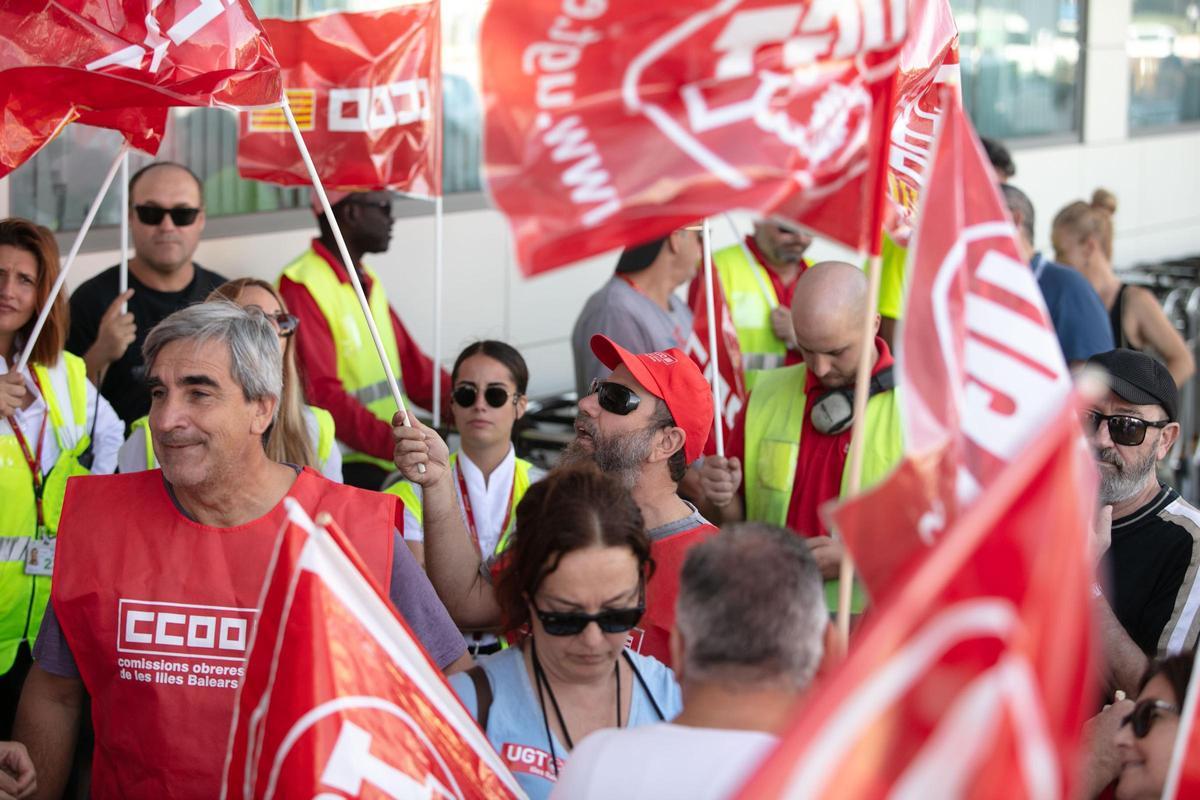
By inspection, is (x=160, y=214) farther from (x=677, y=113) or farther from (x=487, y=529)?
(x=677, y=113)

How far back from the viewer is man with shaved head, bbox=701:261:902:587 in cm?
461

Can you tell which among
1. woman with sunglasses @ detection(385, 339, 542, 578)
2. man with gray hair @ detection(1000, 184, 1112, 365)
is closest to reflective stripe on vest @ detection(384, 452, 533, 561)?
woman with sunglasses @ detection(385, 339, 542, 578)

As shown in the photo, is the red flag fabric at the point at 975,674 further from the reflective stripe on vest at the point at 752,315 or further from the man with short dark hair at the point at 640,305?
the reflective stripe on vest at the point at 752,315

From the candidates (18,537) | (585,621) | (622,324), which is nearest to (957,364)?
(585,621)

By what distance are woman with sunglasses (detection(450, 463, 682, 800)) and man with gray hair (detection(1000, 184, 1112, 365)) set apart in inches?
155

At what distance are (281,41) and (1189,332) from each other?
6.73 meters

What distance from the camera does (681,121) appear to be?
8.48 ft

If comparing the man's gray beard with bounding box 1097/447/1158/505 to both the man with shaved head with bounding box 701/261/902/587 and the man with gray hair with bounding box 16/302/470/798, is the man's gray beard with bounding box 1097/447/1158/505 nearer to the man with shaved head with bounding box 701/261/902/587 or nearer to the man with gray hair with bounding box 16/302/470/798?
the man with shaved head with bounding box 701/261/902/587

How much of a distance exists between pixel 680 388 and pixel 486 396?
77 centimetres

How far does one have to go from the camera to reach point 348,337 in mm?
6113

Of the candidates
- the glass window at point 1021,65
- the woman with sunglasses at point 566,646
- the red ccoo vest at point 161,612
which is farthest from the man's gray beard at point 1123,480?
the glass window at point 1021,65

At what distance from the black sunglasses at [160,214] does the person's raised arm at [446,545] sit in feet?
7.20

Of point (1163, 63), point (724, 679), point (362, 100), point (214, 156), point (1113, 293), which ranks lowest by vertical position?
point (724, 679)

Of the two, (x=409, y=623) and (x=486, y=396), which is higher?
(x=486, y=396)
